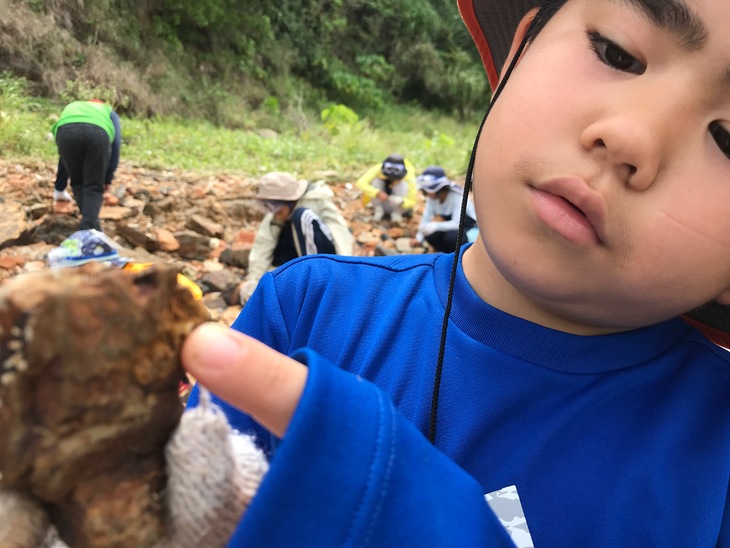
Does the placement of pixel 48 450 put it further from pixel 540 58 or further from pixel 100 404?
pixel 540 58

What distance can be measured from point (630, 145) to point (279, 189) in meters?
3.48

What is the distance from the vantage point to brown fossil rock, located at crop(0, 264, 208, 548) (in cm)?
46

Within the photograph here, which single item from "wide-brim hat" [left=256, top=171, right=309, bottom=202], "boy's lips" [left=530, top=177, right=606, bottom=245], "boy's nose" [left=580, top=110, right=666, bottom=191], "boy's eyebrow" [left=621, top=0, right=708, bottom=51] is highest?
"boy's eyebrow" [left=621, top=0, right=708, bottom=51]

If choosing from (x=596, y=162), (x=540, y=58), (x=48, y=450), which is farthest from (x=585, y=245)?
(x=48, y=450)

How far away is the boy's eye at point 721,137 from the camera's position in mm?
729

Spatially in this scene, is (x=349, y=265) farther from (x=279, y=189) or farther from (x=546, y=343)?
(x=279, y=189)

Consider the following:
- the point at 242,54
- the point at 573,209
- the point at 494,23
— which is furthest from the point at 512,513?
the point at 242,54

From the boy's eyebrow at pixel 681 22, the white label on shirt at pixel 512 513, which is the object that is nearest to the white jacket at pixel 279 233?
the white label on shirt at pixel 512 513

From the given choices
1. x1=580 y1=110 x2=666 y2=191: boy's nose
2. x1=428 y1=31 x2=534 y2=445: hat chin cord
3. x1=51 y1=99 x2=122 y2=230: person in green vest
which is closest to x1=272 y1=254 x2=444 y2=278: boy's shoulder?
x1=428 y1=31 x2=534 y2=445: hat chin cord

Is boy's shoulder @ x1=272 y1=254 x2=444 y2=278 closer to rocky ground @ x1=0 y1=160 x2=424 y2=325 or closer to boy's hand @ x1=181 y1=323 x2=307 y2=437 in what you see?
boy's hand @ x1=181 y1=323 x2=307 y2=437

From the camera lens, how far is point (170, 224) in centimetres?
533

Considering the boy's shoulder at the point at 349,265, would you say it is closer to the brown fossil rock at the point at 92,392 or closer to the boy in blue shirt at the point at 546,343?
the boy in blue shirt at the point at 546,343

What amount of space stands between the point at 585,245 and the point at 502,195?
6.1 inches

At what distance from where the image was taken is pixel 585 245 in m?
0.77
